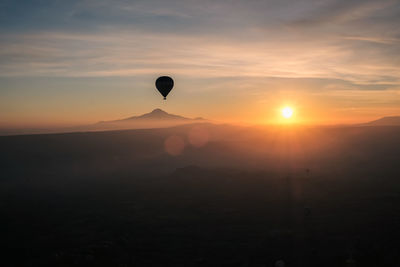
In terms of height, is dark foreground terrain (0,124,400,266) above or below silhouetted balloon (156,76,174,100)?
below

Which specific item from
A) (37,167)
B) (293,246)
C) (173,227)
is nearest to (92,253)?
(173,227)

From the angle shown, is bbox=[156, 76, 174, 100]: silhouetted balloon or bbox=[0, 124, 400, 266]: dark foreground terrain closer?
bbox=[0, 124, 400, 266]: dark foreground terrain

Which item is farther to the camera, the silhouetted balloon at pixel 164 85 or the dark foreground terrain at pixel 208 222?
the silhouetted balloon at pixel 164 85

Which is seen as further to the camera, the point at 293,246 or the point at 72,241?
the point at 72,241

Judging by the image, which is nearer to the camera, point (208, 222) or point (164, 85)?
point (208, 222)

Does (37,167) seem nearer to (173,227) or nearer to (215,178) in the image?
(215,178)

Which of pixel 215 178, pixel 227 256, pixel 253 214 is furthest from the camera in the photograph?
pixel 215 178

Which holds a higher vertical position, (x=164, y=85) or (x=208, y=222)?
(x=164, y=85)

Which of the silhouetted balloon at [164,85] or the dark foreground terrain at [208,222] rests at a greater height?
the silhouetted balloon at [164,85]
